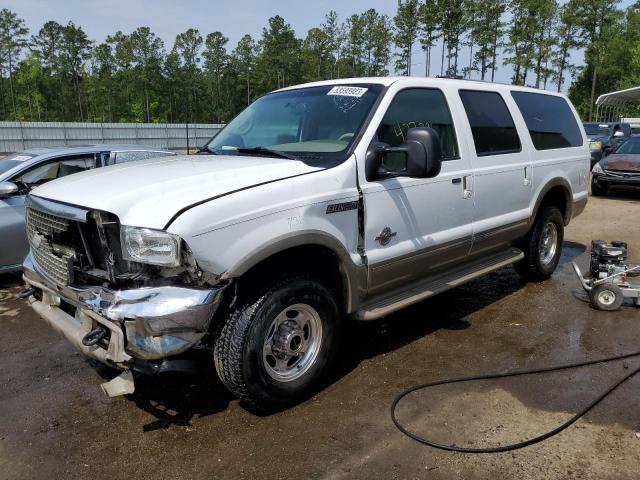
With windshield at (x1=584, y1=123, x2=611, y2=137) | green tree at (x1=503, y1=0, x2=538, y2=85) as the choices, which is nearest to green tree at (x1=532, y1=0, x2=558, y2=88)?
green tree at (x1=503, y1=0, x2=538, y2=85)

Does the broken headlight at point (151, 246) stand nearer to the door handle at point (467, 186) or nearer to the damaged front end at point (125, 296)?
the damaged front end at point (125, 296)

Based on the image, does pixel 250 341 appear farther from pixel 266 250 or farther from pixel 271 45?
pixel 271 45

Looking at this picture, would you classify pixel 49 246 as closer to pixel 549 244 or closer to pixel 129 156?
pixel 129 156

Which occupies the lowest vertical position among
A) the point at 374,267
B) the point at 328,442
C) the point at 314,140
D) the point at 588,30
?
the point at 328,442

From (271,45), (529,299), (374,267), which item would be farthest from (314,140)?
(271,45)

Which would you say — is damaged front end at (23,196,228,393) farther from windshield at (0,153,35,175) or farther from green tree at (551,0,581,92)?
green tree at (551,0,581,92)

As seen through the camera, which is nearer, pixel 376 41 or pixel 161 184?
pixel 161 184

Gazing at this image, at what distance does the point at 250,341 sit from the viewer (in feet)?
9.99

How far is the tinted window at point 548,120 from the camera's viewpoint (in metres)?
5.52

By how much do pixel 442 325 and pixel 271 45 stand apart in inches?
2237

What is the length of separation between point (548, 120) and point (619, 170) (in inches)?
345

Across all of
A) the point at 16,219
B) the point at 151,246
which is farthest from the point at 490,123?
the point at 16,219

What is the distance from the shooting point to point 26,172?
19.9 feet

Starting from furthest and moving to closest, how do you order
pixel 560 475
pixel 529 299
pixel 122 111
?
pixel 122 111 → pixel 529 299 → pixel 560 475
